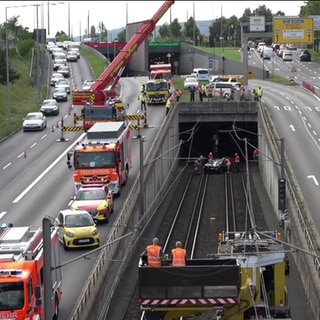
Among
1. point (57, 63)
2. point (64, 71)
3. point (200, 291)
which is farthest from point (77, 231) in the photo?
point (57, 63)

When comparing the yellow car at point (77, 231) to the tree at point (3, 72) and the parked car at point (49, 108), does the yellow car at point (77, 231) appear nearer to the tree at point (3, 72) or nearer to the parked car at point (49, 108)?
the parked car at point (49, 108)

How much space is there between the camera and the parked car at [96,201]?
42.2 metres

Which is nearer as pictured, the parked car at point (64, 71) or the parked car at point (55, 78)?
the parked car at point (55, 78)

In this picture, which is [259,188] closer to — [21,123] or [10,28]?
[21,123]

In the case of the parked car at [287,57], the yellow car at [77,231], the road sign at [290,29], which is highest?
the road sign at [290,29]

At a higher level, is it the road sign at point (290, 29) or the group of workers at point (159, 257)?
the road sign at point (290, 29)

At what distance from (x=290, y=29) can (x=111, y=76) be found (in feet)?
57.7

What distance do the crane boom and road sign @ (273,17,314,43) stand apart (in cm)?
1172

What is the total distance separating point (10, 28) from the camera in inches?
6132

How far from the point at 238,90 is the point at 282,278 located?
56.1 m

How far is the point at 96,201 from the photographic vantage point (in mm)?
43250

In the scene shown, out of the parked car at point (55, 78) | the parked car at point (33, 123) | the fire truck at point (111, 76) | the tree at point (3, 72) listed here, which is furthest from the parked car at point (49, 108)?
the parked car at point (55, 78)

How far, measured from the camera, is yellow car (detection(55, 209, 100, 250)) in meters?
37.7

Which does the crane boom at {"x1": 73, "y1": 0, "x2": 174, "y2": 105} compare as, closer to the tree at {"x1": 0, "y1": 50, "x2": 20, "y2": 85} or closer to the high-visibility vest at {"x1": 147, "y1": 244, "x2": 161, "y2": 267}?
the tree at {"x1": 0, "y1": 50, "x2": 20, "y2": 85}
